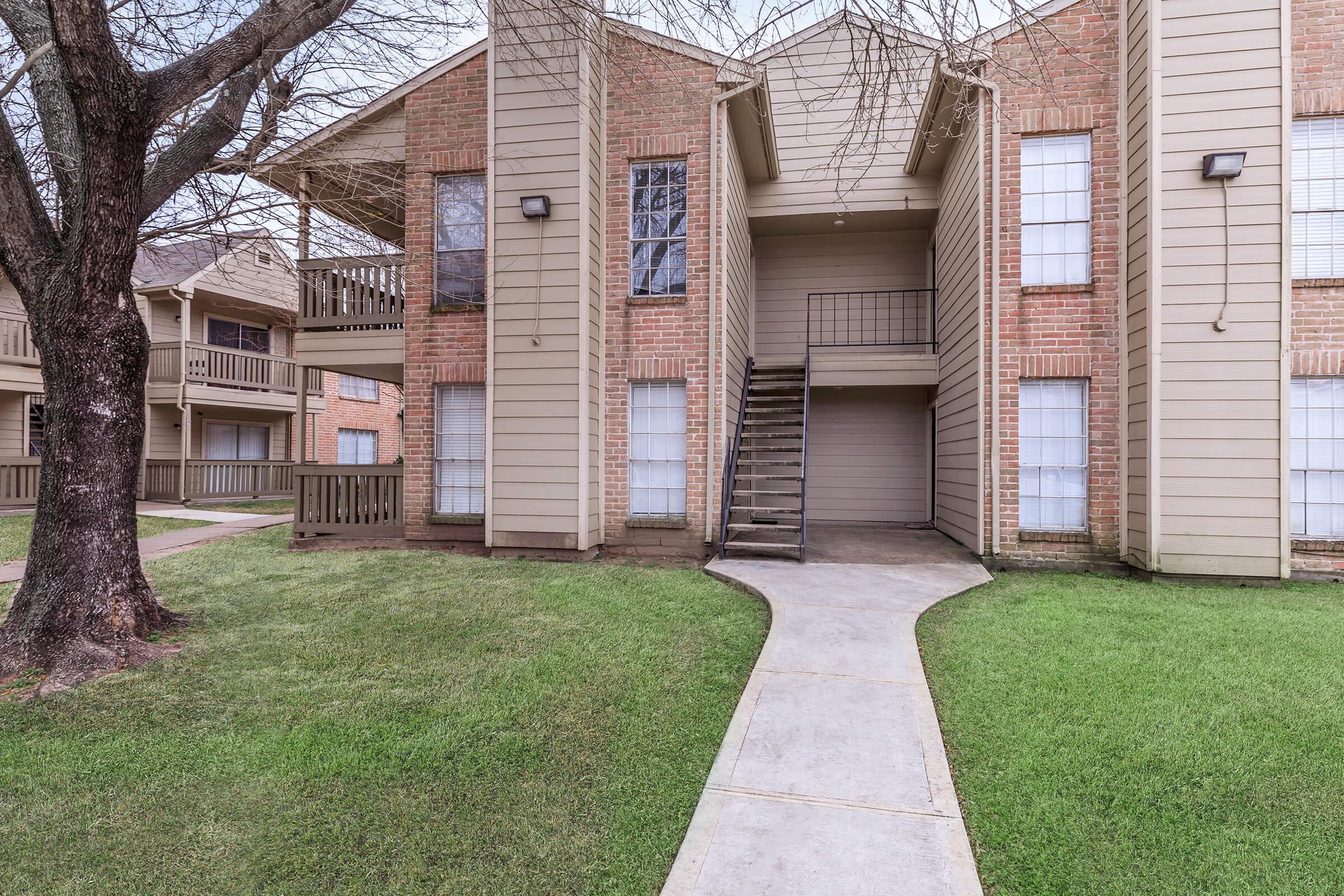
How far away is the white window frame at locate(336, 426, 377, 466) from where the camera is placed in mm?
18500

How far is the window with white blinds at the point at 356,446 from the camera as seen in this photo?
18.6m

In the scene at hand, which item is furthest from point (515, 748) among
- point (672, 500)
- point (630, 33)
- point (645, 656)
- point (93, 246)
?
point (630, 33)

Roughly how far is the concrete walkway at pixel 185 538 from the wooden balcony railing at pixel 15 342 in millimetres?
6062

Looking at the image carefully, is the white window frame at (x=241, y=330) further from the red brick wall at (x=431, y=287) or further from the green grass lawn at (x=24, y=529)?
the red brick wall at (x=431, y=287)

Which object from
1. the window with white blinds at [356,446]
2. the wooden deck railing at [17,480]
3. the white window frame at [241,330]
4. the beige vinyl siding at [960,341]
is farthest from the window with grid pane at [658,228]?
the window with white blinds at [356,446]

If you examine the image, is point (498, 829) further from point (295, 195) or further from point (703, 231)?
point (295, 195)

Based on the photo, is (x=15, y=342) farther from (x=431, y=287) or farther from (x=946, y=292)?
(x=946, y=292)

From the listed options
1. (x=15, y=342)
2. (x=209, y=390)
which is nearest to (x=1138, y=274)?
(x=209, y=390)

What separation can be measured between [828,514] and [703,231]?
534cm

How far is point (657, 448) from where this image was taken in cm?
767

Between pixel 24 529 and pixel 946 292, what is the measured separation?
1457 cm

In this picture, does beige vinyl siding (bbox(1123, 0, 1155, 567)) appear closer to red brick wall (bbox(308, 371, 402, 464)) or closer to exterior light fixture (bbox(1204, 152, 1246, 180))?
exterior light fixture (bbox(1204, 152, 1246, 180))

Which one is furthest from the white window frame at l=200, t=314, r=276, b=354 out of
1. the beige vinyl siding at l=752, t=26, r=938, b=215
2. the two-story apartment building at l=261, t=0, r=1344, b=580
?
the beige vinyl siding at l=752, t=26, r=938, b=215

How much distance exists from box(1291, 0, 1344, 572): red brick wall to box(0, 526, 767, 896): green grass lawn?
20.4ft
